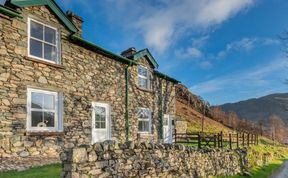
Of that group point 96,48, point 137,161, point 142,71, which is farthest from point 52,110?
point 142,71

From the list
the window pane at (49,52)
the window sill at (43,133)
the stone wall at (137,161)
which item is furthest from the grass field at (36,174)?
the window pane at (49,52)

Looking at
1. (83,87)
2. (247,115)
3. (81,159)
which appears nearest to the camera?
(81,159)

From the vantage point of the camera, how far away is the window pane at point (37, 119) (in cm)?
1020

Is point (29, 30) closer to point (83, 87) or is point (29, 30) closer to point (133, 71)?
point (83, 87)

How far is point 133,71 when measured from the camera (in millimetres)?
16188

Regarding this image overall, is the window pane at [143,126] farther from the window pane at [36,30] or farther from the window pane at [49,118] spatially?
the window pane at [36,30]

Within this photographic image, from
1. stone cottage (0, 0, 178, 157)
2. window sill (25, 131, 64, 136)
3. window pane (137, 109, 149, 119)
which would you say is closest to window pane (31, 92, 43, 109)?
stone cottage (0, 0, 178, 157)

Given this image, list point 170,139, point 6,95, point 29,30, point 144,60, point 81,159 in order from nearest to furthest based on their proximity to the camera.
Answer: point 81,159 → point 6,95 → point 29,30 → point 144,60 → point 170,139

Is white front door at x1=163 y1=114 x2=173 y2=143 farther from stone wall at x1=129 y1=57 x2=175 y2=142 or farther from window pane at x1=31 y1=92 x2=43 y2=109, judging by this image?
window pane at x1=31 y1=92 x2=43 y2=109

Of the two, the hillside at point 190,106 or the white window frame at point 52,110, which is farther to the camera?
the hillside at point 190,106

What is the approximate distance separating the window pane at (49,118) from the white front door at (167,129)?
32.9ft

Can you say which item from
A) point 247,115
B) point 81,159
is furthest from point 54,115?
point 247,115

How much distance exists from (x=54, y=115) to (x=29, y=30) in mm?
3767

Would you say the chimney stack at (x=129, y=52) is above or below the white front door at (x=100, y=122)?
above
